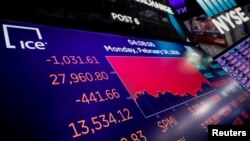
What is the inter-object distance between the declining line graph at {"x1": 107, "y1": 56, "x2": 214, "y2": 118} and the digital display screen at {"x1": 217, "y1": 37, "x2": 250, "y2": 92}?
0.83 m

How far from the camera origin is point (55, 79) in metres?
1.36

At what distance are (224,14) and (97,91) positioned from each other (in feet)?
12.2

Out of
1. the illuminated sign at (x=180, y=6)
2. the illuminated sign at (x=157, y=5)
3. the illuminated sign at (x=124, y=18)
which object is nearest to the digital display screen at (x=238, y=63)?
the illuminated sign at (x=157, y=5)

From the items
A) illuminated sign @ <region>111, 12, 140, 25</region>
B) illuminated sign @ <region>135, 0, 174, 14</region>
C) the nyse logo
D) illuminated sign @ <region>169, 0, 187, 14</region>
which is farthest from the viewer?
illuminated sign @ <region>169, 0, 187, 14</region>

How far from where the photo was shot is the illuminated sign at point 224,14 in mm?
4117

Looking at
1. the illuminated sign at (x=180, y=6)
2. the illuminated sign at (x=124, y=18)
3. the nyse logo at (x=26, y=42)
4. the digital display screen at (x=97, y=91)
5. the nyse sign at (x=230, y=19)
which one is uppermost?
the illuminated sign at (x=180, y=6)

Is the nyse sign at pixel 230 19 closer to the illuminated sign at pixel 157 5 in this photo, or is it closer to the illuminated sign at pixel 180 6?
the illuminated sign at pixel 157 5

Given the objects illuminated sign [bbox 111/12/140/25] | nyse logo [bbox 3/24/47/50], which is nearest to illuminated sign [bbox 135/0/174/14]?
illuminated sign [bbox 111/12/140/25]

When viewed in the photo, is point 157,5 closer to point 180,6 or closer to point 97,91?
point 97,91

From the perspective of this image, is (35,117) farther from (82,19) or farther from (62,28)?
(82,19)

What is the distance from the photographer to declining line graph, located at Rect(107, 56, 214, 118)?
1.73m

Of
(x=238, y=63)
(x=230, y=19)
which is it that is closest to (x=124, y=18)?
(x=238, y=63)

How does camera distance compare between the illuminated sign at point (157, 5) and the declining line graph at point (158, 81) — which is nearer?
the declining line graph at point (158, 81)

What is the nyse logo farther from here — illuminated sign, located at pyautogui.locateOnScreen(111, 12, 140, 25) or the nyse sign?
the nyse sign
